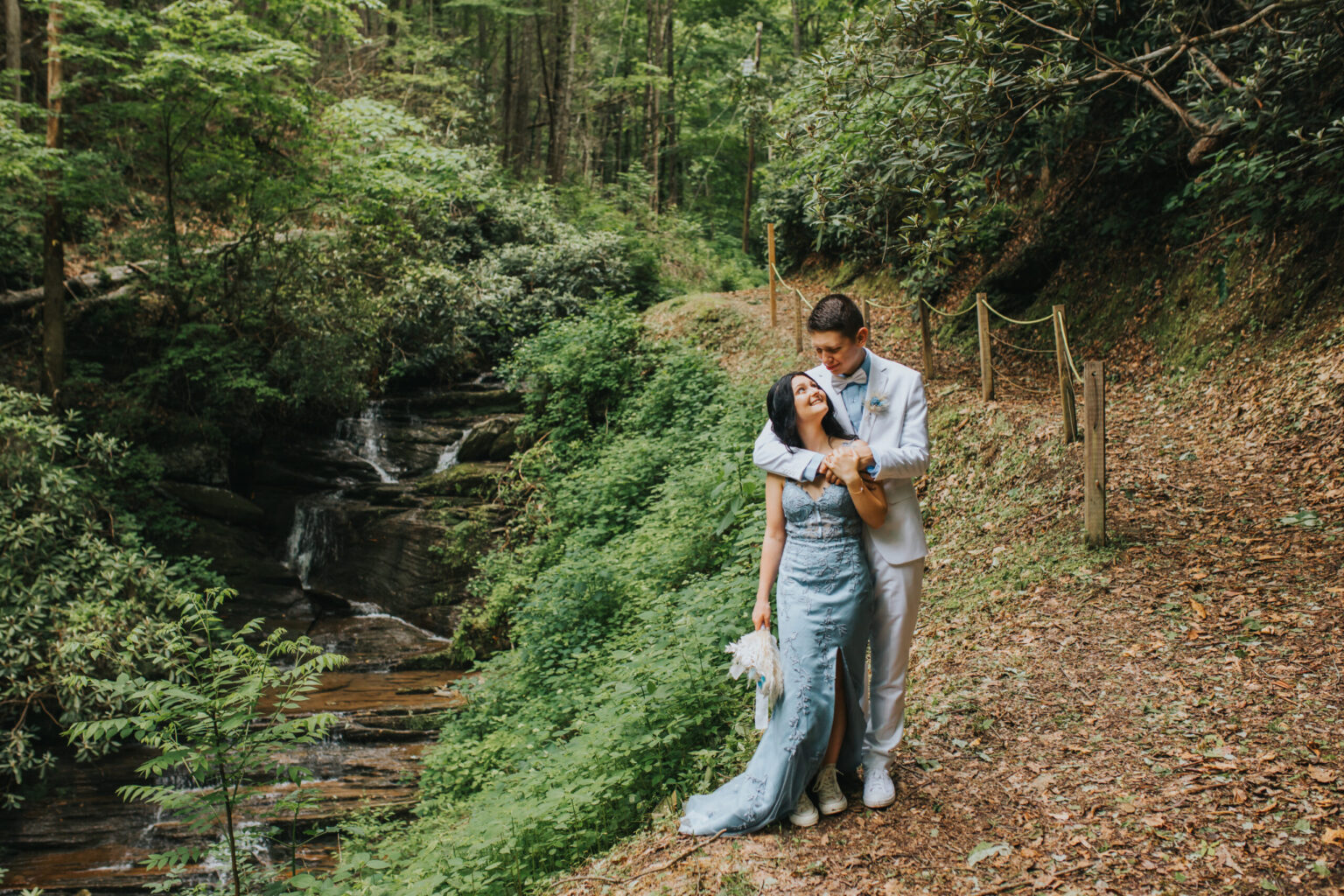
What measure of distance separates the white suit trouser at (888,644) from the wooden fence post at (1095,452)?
3551 millimetres

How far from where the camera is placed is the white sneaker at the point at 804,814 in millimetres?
3244

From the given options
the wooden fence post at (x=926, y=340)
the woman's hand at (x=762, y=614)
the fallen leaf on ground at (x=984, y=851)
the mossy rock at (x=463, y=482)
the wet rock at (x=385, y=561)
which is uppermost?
the wooden fence post at (x=926, y=340)

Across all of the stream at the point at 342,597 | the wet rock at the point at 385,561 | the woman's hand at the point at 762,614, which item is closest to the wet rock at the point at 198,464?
the stream at the point at 342,597

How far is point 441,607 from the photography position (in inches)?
446

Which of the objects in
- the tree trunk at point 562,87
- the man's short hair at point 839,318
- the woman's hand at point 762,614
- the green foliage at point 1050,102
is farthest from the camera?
the tree trunk at point 562,87

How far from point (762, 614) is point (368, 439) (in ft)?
41.5

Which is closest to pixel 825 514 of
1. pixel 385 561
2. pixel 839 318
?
pixel 839 318

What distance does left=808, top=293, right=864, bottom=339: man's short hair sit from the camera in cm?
298

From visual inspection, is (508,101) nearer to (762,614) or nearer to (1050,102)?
(1050,102)

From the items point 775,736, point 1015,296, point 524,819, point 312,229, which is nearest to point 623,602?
point 524,819

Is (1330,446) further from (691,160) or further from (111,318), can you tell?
(691,160)

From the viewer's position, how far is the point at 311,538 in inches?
495

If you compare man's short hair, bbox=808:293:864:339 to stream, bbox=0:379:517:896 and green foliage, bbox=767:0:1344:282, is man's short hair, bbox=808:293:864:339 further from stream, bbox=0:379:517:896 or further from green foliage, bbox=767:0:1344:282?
stream, bbox=0:379:517:896

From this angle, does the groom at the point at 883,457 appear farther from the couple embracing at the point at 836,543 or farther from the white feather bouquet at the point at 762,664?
the white feather bouquet at the point at 762,664
